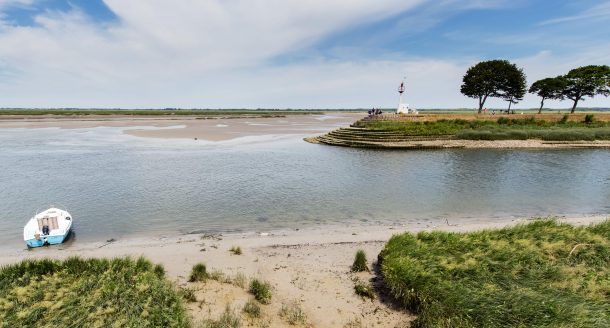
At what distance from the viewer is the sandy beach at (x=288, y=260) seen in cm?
873

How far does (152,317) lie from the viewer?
289 inches

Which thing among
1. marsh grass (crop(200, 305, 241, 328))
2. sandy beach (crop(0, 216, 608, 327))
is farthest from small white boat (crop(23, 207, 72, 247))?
marsh grass (crop(200, 305, 241, 328))

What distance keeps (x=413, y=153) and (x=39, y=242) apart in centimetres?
3989

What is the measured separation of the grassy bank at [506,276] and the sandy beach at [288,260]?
1037mm

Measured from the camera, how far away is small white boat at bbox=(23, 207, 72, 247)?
1380 centimetres

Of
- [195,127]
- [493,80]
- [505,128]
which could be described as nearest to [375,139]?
[505,128]

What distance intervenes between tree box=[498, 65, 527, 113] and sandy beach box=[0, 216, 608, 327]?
66327 millimetres

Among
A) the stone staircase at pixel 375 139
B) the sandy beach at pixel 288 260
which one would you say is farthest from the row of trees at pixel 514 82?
the sandy beach at pixel 288 260

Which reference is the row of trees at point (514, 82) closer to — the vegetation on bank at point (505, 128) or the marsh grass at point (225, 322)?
the vegetation on bank at point (505, 128)

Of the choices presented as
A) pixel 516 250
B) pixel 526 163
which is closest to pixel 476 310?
pixel 516 250

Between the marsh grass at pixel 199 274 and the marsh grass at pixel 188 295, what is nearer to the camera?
the marsh grass at pixel 188 295

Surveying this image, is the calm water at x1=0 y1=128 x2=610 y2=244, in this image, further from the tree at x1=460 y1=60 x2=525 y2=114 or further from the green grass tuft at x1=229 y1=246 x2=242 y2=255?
the tree at x1=460 y1=60 x2=525 y2=114

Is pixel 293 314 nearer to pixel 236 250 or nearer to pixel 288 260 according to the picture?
pixel 288 260

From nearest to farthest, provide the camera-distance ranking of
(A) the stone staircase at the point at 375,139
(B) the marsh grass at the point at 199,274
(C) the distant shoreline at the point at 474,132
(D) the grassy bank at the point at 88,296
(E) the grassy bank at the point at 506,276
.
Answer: (D) the grassy bank at the point at 88,296 → (E) the grassy bank at the point at 506,276 → (B) the marsh grass at the point at 199,274 → (A) the stone staircase at the point at 375,139 → (C) the distant shoreline at the point at 474,132
